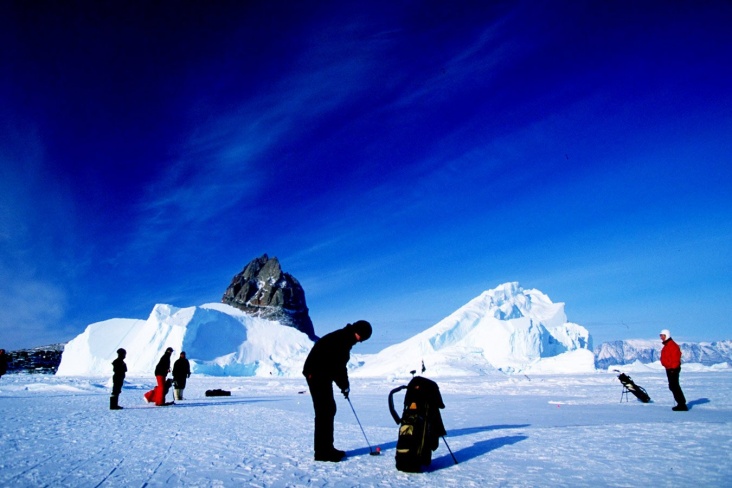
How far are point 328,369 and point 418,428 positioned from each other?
122 cm

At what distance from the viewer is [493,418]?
8.79 metres

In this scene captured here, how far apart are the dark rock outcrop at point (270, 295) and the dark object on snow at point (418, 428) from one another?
109831mm

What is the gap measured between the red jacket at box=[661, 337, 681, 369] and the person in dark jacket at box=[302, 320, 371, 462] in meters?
7.84

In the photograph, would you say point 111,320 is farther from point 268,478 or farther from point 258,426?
point 268,478

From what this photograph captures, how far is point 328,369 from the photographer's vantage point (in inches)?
196

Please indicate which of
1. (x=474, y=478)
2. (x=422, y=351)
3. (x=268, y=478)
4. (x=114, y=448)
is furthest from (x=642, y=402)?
(x=422, y=351)

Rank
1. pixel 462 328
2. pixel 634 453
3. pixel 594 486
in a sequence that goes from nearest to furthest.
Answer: pixel 594 486 < pixel 634 453 < pixel 462 328

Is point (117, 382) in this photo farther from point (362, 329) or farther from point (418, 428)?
point (418, 428)

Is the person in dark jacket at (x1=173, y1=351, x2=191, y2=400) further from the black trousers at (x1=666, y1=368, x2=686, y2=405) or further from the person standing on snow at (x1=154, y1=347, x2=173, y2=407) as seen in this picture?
the black trousers at (x1=666, y1=368, x2=686, y2=405)

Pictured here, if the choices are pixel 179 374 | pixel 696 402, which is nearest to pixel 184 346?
pixel 179 374

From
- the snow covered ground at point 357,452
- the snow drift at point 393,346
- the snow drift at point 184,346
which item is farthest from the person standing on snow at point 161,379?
the snow drift at point 184,346

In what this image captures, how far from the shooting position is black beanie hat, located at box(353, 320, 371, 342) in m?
5.05

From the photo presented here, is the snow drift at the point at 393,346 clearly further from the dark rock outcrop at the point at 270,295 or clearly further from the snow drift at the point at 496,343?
the dark rock outcrop at the point at 270,295

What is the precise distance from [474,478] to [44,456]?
15.2ft
